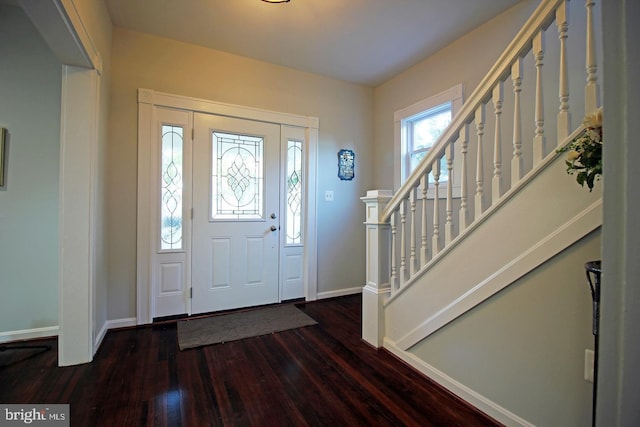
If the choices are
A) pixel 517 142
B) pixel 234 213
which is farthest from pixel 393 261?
pixel 234 213

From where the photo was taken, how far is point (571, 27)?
6.46 ft

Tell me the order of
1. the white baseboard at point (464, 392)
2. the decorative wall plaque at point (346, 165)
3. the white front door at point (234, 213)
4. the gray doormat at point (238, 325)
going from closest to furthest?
the white baseboard at point (464, 392), the gray doormat at point (238, 325), the white front door at point (234, 213), the decorative wall plaque at point (346, 165)

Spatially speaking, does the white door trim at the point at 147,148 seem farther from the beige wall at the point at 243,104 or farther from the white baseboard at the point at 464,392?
the white baseboard at the point at 464,392

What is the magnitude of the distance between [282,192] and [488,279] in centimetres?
224

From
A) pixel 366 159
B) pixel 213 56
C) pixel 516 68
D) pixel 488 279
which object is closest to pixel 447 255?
pixel 488 279

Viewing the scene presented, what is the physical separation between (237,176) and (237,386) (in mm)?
1972

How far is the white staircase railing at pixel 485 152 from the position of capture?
1.26m

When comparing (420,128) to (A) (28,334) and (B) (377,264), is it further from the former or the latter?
(A) (28,334)

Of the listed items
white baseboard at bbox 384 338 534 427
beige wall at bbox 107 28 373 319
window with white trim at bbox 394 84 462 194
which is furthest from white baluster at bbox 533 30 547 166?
beige wall at bbox 107 28 373 319

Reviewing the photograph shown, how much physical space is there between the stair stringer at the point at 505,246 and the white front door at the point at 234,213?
67.5 inches

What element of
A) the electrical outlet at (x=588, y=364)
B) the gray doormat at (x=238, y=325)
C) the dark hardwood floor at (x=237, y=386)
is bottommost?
the dark hardwood floor at (x=237, y=386)

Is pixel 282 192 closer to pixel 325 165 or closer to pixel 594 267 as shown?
pixel 325 165

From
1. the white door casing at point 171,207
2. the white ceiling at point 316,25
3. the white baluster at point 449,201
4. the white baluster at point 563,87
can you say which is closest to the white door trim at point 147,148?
the white door casing at point 171,207

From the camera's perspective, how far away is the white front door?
9.37ft
